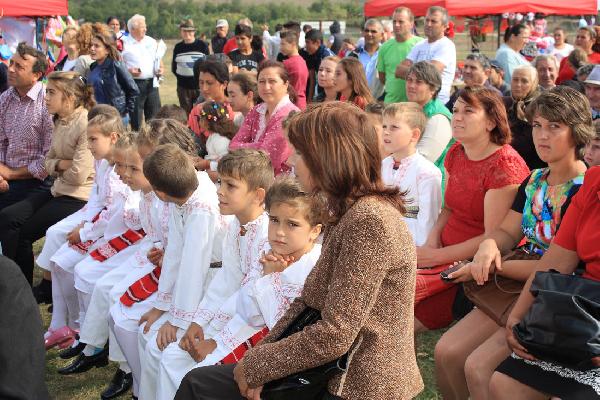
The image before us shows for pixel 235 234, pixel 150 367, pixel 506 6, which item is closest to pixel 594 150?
pixel 235 234

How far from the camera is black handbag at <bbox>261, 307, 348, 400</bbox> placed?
2.38 m

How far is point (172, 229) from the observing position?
3.97 metres

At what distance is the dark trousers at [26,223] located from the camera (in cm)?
560

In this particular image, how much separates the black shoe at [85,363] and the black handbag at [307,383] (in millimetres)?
2389

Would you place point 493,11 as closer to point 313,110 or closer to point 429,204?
point 429,204

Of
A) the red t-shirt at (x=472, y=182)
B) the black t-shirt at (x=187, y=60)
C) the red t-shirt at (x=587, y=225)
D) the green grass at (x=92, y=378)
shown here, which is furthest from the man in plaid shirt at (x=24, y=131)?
the black t-shirt at (x=187, y=60)

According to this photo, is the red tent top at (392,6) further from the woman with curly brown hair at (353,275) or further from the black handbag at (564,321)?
the woman with curly brown hair at (353,275)

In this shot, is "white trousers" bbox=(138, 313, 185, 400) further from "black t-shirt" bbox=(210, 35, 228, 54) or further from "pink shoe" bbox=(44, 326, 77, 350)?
"black t-shirt" bbox=(210, 35, 228, 54)

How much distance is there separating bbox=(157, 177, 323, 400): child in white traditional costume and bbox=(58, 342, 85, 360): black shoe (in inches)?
58.4

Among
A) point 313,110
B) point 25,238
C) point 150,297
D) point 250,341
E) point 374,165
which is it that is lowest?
point 25,238

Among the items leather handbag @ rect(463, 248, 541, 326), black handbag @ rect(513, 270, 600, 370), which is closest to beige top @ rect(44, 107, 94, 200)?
leather handbag @ rect(463, 248, 541, 326)

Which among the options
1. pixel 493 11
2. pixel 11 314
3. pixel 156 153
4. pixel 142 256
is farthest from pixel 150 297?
pixel 493 11

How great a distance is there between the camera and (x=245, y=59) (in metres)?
10.9

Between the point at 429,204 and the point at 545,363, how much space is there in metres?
1.56
